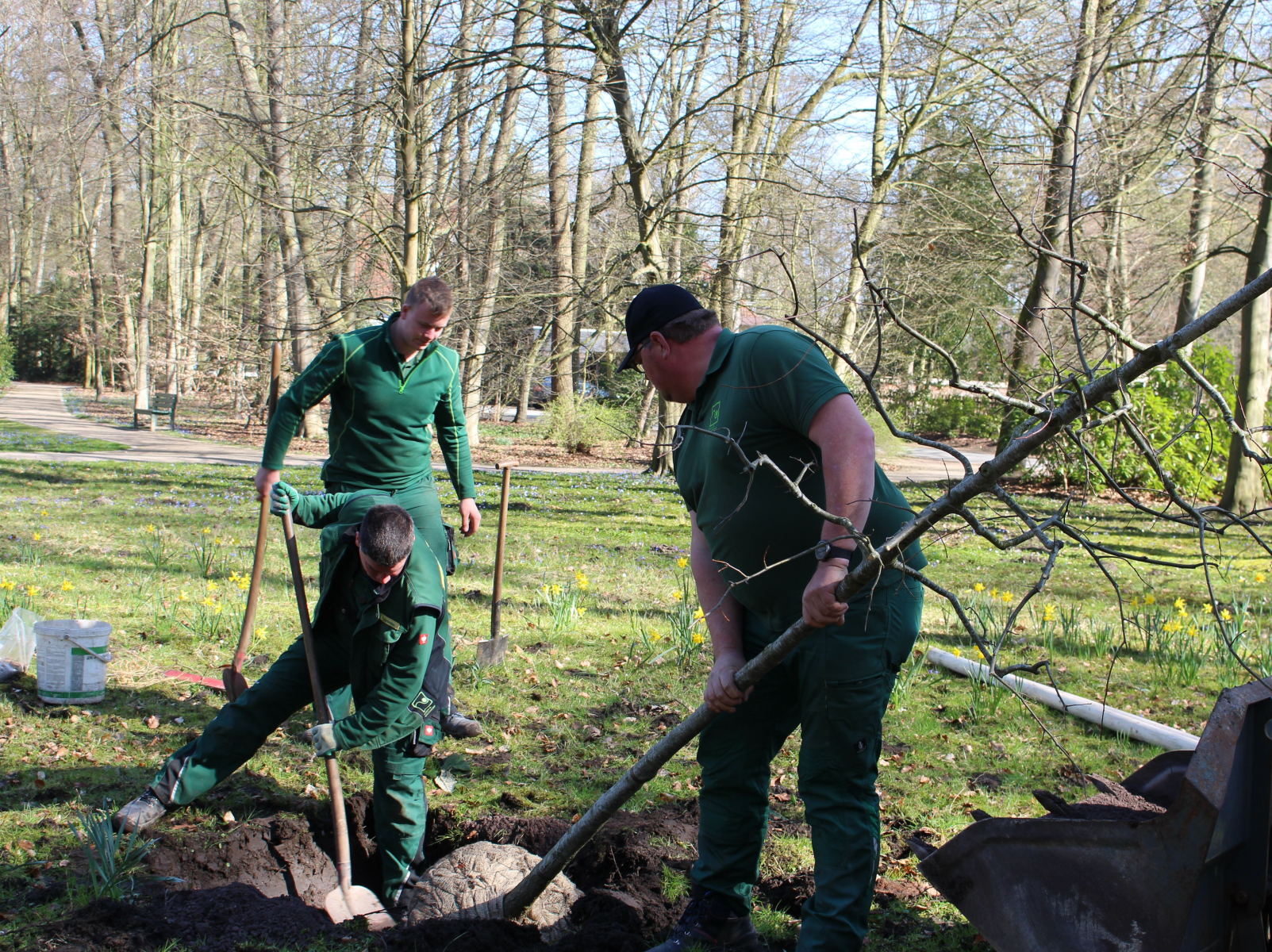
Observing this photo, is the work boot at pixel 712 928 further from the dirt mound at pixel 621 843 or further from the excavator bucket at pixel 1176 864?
the excavator bucket at pixel 1176 864

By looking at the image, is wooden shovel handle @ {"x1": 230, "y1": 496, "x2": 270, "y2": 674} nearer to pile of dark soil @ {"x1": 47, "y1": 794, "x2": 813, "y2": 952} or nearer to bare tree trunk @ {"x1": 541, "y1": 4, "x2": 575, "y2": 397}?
pile of dark soil @ {"x1": 47, "y1": 794, "x2": 813, "y2": 952}

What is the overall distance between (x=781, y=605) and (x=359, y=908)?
1944 mm

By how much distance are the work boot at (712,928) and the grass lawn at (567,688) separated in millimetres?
261

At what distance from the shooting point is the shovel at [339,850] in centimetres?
334

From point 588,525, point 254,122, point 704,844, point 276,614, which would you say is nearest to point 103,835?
point 704,844

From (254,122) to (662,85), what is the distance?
184 inches

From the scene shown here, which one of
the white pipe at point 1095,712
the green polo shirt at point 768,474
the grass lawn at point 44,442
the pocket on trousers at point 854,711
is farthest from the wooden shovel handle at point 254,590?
the grass lawn at point 44,442

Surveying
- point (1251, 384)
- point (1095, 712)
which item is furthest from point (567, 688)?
point (1251, 384)

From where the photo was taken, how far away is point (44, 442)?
57.8 feet

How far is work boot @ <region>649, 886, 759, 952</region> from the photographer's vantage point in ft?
9.40

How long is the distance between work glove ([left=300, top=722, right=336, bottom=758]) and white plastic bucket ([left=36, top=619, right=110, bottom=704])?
7.03 ft

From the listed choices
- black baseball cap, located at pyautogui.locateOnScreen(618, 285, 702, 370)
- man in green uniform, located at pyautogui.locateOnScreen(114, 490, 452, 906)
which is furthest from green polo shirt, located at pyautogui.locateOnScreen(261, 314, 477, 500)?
black baseball cap, located at pyautogui.locateOnScreen(618, 285, 702, 370)

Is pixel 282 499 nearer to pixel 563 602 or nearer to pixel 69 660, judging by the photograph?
pixel 69 660

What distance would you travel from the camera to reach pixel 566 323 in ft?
42.6
